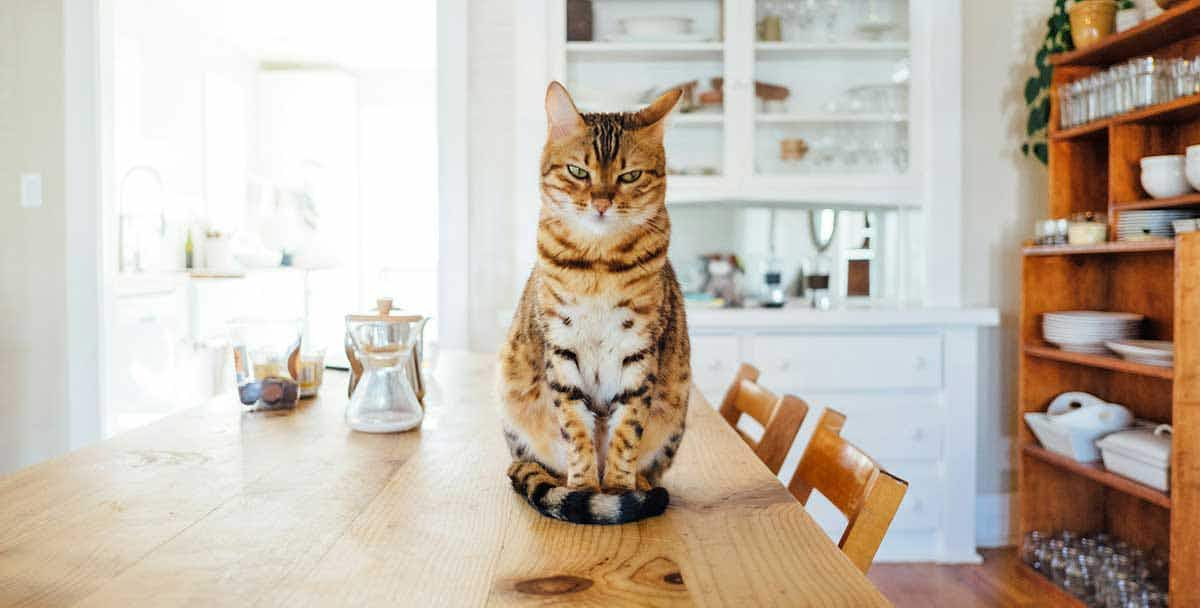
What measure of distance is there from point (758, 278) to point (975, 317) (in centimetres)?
79

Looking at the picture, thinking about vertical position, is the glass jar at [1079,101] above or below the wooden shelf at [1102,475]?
above

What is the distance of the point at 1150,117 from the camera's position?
2.54 meters

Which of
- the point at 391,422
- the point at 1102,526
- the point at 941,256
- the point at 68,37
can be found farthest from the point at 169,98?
the point at 1102,526

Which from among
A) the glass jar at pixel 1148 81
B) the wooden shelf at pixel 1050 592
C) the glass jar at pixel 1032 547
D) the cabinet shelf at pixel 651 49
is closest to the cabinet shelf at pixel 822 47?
the cabinet shelf at pixel 651 49

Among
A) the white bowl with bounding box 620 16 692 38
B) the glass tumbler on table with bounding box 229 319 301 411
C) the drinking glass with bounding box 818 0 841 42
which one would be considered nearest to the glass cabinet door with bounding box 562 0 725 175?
the white bowl with bounding box 620 16 692 38

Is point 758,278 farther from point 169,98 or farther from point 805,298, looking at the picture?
point 169,98

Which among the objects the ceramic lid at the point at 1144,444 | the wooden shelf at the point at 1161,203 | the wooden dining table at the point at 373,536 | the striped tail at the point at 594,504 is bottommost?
the ceramic lid at the point at 1144,444

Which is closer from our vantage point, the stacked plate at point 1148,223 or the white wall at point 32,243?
the stacked plate at point 1148,223

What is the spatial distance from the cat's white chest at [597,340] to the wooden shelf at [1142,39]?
7.21ft

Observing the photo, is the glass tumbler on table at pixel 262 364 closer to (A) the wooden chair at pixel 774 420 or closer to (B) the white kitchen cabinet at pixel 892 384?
(A) the wooden chair at pixel 774 420

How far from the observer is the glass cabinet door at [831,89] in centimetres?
Answer: 325

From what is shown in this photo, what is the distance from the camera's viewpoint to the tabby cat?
87 cm

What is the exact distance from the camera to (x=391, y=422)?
1.30 m

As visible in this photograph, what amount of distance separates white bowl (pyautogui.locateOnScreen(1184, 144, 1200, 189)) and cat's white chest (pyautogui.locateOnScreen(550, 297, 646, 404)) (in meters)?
2.12
